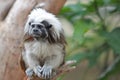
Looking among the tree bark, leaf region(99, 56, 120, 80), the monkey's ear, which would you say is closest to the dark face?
the monkey's ear

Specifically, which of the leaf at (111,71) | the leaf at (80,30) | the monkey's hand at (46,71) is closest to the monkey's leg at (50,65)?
the monkey's hand at (46,71)

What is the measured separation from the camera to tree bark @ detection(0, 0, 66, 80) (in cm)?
166

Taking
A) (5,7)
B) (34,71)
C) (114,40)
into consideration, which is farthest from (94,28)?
(34,71)

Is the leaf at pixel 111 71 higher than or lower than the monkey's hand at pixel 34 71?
lower

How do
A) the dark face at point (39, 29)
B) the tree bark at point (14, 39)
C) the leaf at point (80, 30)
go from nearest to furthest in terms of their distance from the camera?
1. the dark face at point (39, 29)
2. the tree bark at point (14, 39)
3. the leaf at point (80, 30)

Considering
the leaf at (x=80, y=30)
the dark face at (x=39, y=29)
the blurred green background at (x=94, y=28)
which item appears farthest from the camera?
the blurred green background at (x=94, y=28)

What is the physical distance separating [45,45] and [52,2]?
0.50 m

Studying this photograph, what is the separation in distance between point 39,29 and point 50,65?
5.3 inches

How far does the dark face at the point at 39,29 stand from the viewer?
1197 millimetres

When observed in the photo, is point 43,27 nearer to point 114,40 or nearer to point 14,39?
point 14,39

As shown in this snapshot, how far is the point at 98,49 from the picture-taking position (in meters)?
2.39

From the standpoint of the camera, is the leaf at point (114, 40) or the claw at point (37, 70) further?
the leaf at point (114, 40)

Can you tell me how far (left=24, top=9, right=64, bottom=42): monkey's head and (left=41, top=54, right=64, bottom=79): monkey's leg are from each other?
0.20ft

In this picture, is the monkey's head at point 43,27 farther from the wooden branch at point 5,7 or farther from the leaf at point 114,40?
the leaf at point 114,40
